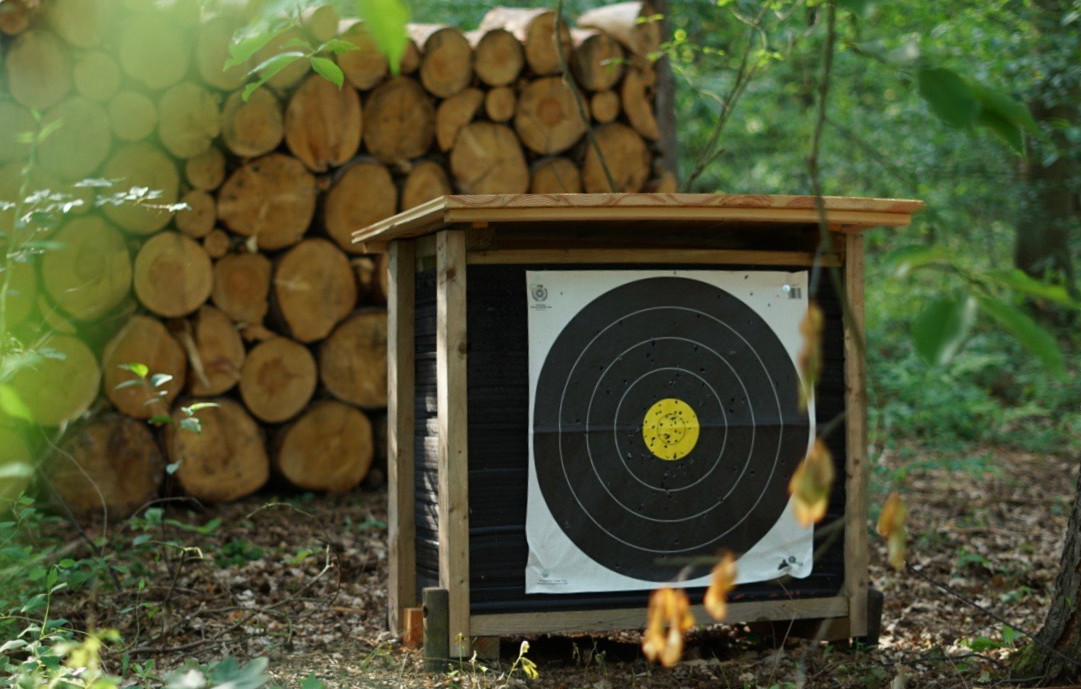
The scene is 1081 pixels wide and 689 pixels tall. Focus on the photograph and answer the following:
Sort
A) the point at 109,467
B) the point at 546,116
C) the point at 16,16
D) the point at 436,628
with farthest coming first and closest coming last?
the point at 546,116
the point at 109,467
the point at 16,16
the point at 436,628

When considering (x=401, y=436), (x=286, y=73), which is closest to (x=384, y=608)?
(x=401, y=436)

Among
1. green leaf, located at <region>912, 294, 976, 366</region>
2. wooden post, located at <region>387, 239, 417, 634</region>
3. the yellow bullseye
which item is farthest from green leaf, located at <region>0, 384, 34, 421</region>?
wooden post, located at <region>387, 239, 417, 634</region>

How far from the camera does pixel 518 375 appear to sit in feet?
11.5

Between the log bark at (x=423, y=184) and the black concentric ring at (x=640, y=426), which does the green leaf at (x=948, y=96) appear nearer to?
the black concentric ring at (x=640, y=426)

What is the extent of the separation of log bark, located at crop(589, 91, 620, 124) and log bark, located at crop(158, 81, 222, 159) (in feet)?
6.72

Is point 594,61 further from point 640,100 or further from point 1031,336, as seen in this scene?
point 1031,336

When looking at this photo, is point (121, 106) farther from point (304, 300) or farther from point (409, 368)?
point (409, 368)

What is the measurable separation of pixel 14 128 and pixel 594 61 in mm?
2925

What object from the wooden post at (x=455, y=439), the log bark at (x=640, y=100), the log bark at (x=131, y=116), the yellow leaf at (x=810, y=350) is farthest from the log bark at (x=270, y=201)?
the yellow leaf at (x=810, y=350)

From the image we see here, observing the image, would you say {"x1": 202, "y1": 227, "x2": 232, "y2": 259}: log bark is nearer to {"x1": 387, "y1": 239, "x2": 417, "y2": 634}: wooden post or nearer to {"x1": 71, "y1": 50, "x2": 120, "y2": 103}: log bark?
{"x1": 71, "y1": 50, "x2": 120, "y2": 103}: log bark

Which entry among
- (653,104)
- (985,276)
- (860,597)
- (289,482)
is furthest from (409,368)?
(653,104)

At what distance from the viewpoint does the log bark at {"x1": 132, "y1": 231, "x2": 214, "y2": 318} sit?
533cm

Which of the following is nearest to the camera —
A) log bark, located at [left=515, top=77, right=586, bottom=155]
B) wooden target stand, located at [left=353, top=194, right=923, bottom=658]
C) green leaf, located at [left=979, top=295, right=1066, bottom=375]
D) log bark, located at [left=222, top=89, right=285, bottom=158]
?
green leaf, located at [left=979, top=295, right=1066, bottom=375]

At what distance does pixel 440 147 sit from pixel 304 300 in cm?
111
